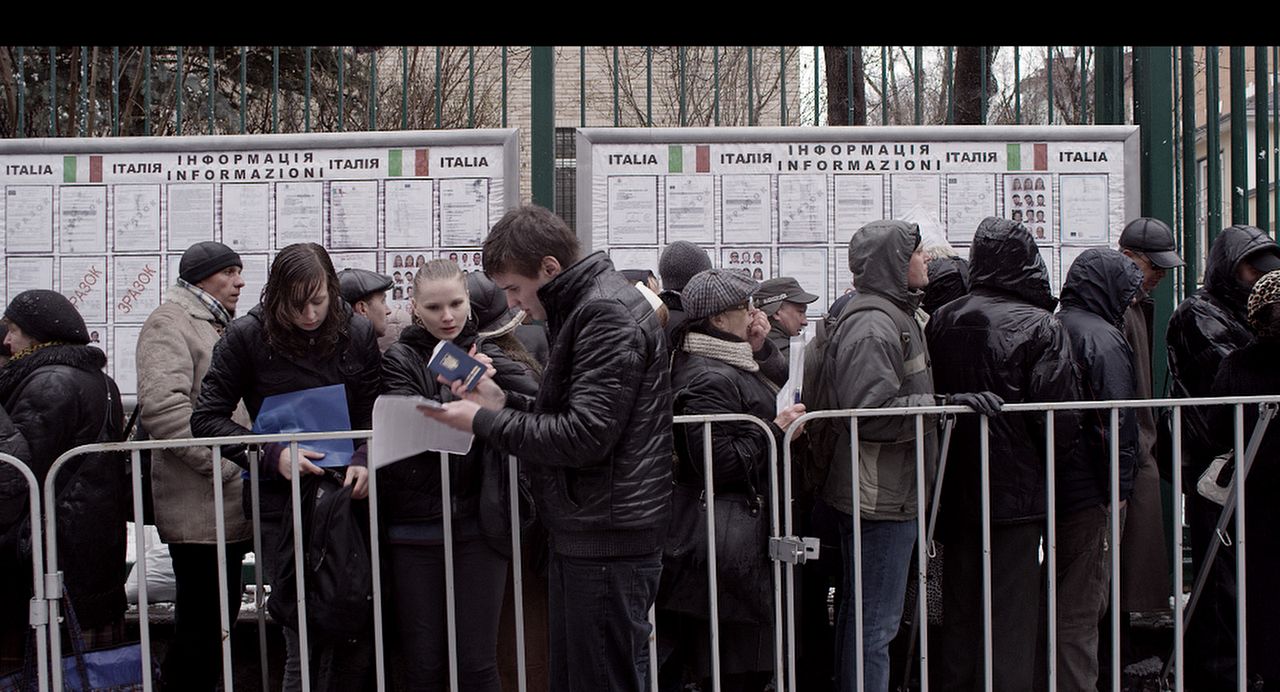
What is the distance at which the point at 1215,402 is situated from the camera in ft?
14.2

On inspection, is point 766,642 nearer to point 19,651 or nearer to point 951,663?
point 951,663

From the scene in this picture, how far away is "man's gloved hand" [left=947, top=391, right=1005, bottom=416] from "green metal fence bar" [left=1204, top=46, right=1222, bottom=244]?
8.12 feet

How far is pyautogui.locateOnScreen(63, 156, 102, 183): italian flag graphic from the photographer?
19.7 ft

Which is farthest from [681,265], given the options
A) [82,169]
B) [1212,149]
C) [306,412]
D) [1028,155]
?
[82,169]

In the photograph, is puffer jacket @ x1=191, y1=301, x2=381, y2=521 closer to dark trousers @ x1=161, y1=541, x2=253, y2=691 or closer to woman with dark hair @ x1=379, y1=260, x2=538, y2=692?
woman with dark hair @ x1=379, y1=260, x2=538, y2=692

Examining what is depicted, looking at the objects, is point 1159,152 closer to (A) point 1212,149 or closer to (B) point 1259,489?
(A) point 1212,149

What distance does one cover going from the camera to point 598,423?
3.24 meters

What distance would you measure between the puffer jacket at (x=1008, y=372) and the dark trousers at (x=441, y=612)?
180cm

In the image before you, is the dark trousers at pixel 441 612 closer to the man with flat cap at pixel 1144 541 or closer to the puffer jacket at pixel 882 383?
the puffer jacket at pixel 882 383

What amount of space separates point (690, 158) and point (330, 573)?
2.99 m

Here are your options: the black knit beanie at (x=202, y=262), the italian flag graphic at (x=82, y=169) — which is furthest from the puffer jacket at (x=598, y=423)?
the italian flag graphic at (x=82, y=169)
